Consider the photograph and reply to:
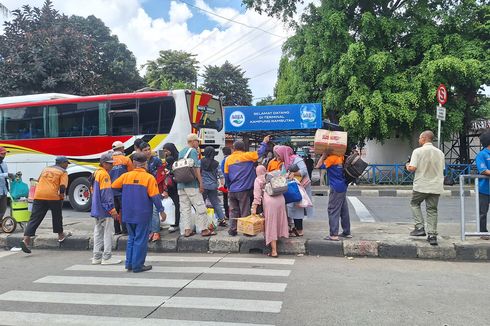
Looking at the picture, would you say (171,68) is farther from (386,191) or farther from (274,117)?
(386,191)

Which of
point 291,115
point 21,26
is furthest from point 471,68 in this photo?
point 21,26

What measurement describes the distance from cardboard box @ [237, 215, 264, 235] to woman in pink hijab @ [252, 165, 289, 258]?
11 centimetres

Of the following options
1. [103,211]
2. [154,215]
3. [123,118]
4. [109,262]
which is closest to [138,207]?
[103,211]

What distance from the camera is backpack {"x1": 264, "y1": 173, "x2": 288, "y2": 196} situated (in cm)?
607

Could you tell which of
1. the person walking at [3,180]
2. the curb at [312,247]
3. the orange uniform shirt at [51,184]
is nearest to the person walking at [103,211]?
the curb at [312,247]

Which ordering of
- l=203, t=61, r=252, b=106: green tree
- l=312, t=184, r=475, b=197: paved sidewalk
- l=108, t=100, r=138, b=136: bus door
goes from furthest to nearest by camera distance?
l=203, t=61, r=252, b=106: green tree → l=312, t=184, r=475, b=197: paved sidewalk → l=108, t=100, r=138, b=136: bus door

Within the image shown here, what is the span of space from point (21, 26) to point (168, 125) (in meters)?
16.7

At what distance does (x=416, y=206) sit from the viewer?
21.8 ft

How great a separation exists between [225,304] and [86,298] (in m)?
1.57

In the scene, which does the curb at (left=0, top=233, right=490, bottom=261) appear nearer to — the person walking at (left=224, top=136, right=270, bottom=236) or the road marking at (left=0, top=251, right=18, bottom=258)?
the road marking at (left=0, top=251, right=18, bottom=258)

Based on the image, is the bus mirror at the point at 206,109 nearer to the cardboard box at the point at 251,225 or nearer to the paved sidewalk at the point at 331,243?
the paved sidewalk at the point at 331,243

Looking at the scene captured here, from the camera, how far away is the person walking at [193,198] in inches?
268

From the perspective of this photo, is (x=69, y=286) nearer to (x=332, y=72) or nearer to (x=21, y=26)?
(x=332, y=72)

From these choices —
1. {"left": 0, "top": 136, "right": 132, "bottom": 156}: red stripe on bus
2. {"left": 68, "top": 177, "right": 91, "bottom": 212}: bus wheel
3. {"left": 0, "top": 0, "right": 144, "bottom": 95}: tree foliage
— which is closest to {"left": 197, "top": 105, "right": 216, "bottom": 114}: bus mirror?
{"left": 0, "top": 136, "right": 132, "bottom": 156}: red stripe on bus
